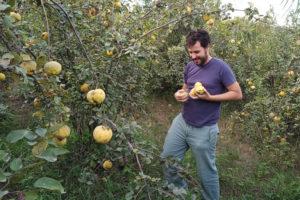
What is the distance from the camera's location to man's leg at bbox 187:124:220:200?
185cm

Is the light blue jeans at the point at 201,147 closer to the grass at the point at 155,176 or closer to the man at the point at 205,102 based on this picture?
the man at the point at 205,102

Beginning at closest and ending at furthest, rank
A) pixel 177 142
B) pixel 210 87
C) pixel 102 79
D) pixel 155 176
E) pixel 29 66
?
pixel 29 66
pixel 102 79
pixel 210 87
pixel 177 142
pixel 155 176

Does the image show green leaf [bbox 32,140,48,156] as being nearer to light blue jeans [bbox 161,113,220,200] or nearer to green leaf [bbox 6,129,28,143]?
green leaf [bbox 6,129,28,143]

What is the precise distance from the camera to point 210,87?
73.5 inches

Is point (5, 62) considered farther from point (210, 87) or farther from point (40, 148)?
point (210, 87)

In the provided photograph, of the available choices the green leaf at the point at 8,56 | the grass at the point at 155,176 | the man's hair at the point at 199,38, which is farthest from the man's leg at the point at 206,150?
the green leaf at the point at 8,56

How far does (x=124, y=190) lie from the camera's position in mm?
2279

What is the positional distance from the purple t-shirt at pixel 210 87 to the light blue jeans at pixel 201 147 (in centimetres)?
7

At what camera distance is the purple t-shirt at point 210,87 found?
1821 millimetres

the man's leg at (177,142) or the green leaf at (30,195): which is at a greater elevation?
the green leaf at (30,195)

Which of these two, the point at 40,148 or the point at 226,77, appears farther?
the point at 226,77

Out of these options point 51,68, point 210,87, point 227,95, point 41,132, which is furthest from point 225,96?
point 41,132

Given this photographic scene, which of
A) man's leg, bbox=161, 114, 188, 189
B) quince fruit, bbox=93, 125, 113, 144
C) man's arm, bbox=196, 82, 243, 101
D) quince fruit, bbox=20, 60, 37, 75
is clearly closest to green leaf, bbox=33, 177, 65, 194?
quince fruit, bbox=20, 60, 37, 75

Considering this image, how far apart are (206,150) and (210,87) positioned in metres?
0.52
